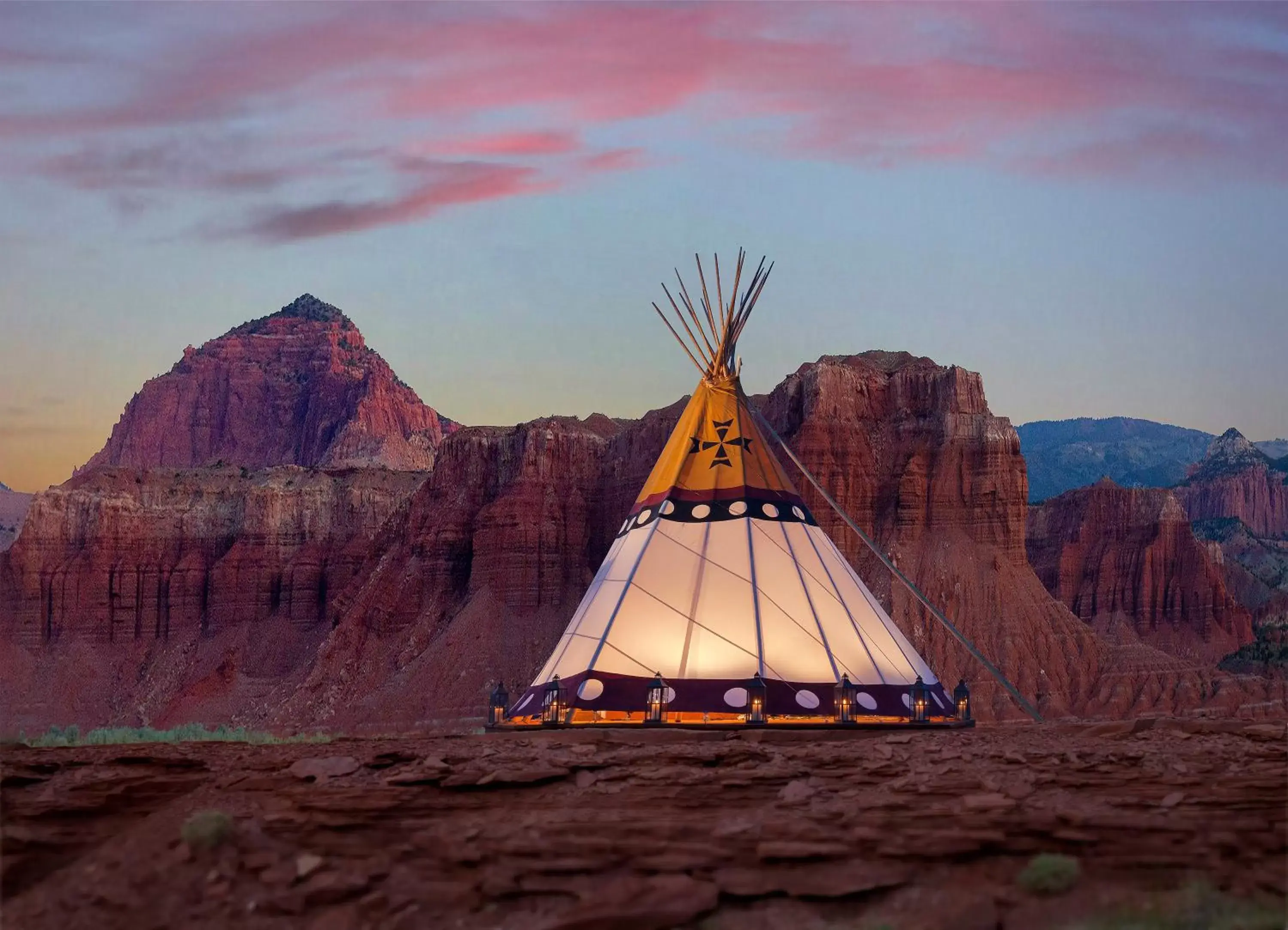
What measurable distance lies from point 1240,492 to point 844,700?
126822mm

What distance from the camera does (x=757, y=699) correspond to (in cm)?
2900

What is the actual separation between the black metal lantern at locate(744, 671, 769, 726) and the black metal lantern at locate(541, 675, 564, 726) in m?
3.07

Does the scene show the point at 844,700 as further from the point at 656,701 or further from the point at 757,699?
the point at 656,701

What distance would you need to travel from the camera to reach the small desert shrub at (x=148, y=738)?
2169 centimetres

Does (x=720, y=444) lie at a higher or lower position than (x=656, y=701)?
higher

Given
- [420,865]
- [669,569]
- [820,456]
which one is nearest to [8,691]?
[820,456]

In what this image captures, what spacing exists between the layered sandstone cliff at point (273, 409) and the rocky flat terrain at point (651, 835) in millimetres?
131457

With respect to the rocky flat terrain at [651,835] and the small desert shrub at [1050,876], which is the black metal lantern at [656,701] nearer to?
the rocky flat terrain at [651,835]

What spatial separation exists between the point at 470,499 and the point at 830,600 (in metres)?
50.3

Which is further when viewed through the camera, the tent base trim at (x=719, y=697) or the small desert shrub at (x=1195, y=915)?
the tent base trim at (x=719, y=697)

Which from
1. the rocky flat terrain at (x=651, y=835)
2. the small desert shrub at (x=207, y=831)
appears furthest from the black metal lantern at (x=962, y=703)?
the small desert shrub at (x=207, y=831)

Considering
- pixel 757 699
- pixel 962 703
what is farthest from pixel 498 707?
pixel 962 703

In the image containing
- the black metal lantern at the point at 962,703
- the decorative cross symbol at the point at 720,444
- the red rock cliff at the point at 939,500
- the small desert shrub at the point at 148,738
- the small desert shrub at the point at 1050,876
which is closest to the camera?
the small desert shrub at the point at 1050,876

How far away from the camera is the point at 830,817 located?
16203 millimetres
